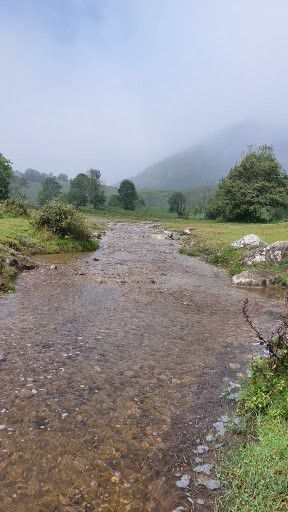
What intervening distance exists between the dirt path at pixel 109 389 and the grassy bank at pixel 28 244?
4132 mm

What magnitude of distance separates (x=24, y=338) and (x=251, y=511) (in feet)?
29.2

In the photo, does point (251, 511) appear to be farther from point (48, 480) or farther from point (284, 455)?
point (48, 480)

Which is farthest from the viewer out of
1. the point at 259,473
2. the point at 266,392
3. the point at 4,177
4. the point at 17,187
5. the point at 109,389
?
the point at 17,187

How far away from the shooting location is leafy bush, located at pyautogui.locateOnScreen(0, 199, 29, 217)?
4569cm

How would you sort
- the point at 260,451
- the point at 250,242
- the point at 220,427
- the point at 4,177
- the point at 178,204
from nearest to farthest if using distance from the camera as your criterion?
the point at 260,451 → the point at 220,427 → the point at 250,242 → the point at 4,177 → the point at 178,204

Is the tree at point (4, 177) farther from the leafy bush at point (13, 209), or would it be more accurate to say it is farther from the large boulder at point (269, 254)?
the large boulder at point (269, 254)

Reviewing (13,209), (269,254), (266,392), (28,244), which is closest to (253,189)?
(13,209)

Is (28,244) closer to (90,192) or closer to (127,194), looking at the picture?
(90,192)

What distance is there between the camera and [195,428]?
297 inches

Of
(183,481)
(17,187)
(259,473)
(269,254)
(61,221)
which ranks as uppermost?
(17,187)

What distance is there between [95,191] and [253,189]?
78.5 m

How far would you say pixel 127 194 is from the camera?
142625 mm

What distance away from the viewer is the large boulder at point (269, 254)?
24.2 metres

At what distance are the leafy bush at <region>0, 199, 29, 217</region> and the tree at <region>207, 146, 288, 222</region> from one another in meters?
44.4
